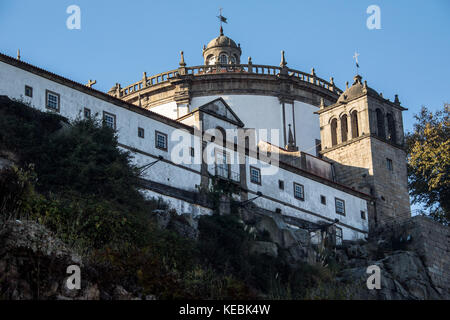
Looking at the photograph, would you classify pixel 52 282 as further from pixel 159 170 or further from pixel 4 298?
pixel 159 170

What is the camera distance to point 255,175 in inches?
2016

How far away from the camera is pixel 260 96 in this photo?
64.5 metres

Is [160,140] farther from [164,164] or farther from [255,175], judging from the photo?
[255,175]

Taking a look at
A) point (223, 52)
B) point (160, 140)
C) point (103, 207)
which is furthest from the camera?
point (223, 52)

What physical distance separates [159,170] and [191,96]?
63.2 ft

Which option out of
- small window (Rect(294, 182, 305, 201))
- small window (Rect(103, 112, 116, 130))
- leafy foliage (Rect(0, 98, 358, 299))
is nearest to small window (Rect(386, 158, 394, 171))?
small window (Rect(294, 182, 305, 201))

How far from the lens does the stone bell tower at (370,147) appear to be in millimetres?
59156

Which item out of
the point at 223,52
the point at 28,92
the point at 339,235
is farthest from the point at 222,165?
the point at 223,52

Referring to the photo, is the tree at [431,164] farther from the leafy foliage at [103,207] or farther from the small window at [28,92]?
the small window at [28,92]

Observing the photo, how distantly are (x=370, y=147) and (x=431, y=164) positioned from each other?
14.5 feet

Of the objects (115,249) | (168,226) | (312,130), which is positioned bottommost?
(115,249)

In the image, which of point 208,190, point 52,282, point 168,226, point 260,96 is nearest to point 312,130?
point 260,96

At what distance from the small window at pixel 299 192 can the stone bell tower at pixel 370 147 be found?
21.4ft

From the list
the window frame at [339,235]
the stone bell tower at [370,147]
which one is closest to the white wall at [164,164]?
the window frame at [339,235]
